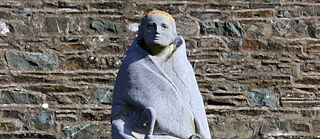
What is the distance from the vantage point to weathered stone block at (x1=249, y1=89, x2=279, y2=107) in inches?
349

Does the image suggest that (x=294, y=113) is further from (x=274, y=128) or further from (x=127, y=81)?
(x=127, y=81)

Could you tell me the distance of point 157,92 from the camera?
5.44 meters

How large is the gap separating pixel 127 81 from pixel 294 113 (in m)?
3.58

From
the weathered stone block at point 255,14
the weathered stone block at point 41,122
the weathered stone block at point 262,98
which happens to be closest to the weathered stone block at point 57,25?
the weathered stone block at point 41,122

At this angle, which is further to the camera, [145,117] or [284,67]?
[284,67]

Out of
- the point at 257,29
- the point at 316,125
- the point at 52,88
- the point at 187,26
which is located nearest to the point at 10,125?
the point at 52,88

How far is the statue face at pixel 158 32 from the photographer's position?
5578mm

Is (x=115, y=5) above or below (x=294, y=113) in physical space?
above

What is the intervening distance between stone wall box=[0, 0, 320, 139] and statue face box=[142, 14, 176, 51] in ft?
10.1

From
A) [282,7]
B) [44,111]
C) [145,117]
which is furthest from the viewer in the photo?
[282,7]

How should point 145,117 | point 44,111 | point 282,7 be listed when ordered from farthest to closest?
1. point 282,7
2. point 44,111
3. point 145,117

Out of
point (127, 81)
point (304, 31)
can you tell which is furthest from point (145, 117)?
point (304, 31)

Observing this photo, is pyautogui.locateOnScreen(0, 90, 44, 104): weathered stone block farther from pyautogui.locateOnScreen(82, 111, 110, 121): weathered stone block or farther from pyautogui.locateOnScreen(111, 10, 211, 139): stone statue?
pyautogui.locateOnScreen(111, 10, 211, 139): stone statue

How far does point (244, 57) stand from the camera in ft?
29.8
